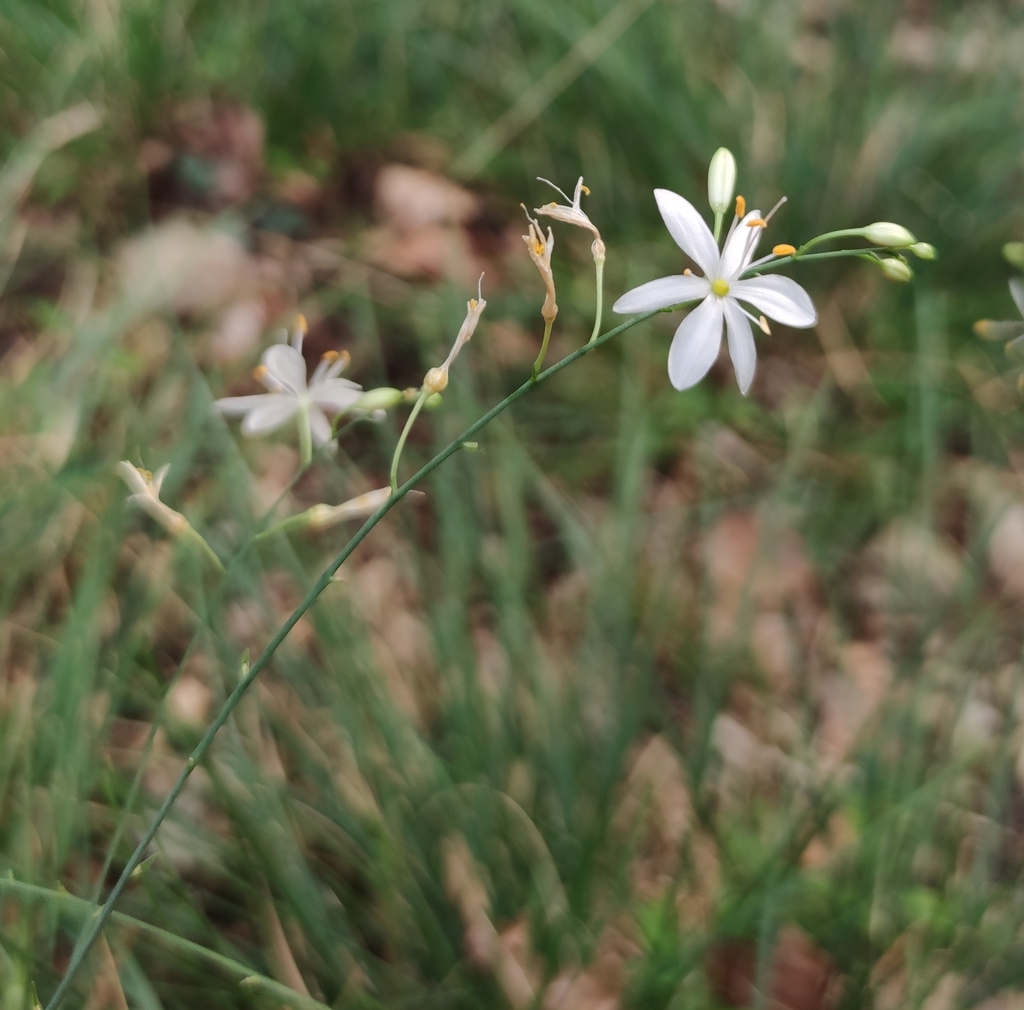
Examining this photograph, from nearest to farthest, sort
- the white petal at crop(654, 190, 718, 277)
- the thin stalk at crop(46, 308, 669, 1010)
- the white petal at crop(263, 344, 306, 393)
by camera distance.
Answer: the thin stalk at crop(46, 308, 669, 1010) < the white petal at crop(654, 190, 718, 277) < the white petal at crop(263, 344, 306, 393)

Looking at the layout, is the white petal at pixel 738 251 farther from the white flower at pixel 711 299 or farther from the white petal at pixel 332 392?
the white petal at pixel 332 392

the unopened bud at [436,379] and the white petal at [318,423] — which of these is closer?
the unopened bud at [436,379]

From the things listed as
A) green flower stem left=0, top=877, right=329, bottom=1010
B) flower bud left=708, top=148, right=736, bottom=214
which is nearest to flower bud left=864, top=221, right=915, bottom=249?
flower bud left=708, top=148, right=736, bottom=214

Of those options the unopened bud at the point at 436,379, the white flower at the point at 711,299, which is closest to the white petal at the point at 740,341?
the white flower at the point at 711,299

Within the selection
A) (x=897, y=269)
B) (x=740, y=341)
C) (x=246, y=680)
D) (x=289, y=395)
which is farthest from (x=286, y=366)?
(x=897, y=269)

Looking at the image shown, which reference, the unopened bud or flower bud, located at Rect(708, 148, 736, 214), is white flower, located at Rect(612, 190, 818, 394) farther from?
the unopened bud

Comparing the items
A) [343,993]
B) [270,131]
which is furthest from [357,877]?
[270,131]
